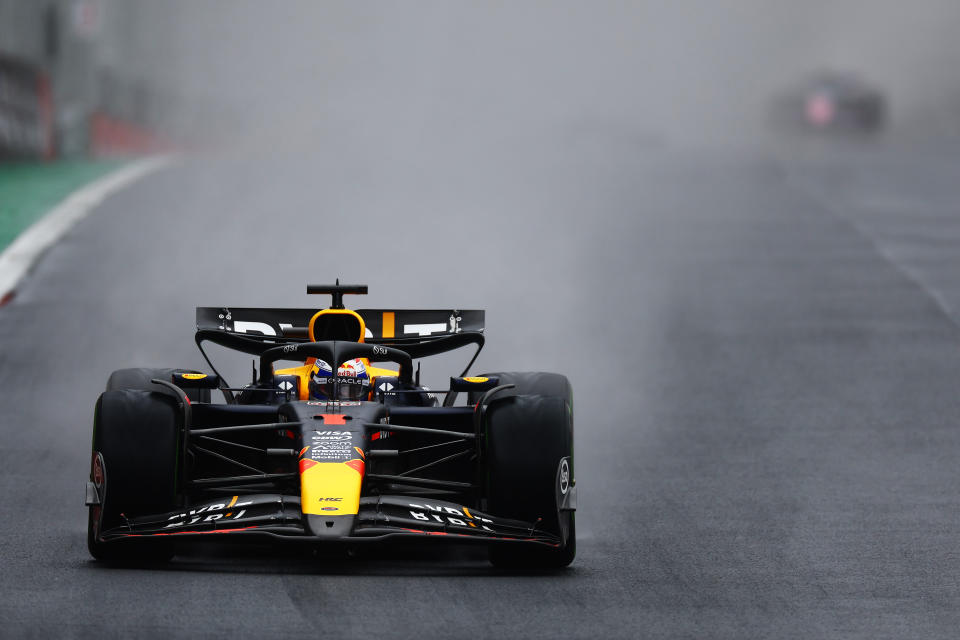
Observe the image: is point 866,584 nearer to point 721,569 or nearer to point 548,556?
point 721,569

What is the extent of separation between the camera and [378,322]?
11.0 metres

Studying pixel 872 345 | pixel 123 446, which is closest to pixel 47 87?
pixel 872 345

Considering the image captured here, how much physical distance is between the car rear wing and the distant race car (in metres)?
32.0

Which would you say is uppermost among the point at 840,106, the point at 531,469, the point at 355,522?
the point at 840,106

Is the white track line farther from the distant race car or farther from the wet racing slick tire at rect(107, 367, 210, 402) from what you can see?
the distant race car

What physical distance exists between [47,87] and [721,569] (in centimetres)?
2283

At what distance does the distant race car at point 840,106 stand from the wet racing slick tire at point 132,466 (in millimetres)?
34735

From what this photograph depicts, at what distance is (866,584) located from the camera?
8.41 meters

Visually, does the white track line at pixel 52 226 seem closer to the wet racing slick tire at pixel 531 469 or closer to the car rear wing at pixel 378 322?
the car rear wing at pixel 378 322

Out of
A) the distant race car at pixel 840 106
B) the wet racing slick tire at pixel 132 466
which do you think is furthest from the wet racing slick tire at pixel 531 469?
the distant race car at pixel 840 106

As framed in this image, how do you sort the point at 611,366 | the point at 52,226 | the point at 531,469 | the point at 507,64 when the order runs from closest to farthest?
the point at 531,469 < the point at 611,366 < the point at 52,226 < the point at 507,64

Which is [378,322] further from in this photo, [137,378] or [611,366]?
[611,366]

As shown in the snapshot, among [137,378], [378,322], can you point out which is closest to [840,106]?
[378,322]

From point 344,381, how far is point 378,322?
1104 millimetres
